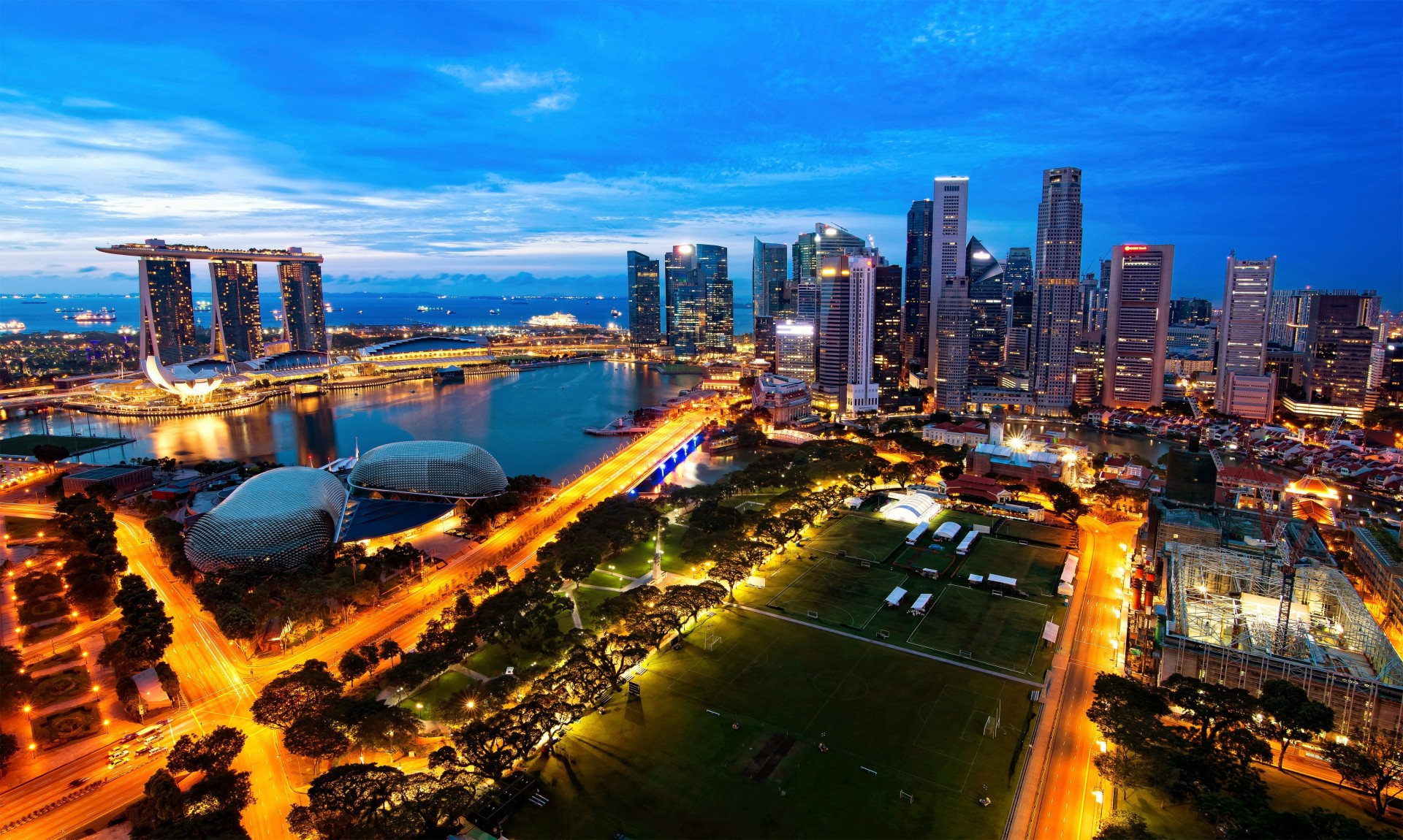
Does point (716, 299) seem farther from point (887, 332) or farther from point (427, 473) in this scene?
point (427, 473)

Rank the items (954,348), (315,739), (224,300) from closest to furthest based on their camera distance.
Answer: (315,739), (954,348), (224,300)

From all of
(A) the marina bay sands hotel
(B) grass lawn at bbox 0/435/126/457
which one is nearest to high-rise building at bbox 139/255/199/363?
(A) the marina bay sands hotel

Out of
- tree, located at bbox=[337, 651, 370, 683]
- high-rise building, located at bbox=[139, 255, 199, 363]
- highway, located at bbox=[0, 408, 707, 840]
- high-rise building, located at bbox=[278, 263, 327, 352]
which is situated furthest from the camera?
high-rise building, located at bbox=[278, 263, 327, 352]

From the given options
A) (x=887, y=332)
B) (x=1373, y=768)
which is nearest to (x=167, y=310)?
(x=887, y=332)

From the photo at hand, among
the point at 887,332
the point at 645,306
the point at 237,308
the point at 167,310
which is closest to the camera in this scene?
the point at 887,332

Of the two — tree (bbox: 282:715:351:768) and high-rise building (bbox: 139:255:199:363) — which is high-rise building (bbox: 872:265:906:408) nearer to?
tree (bbox: 282:715:351:768)

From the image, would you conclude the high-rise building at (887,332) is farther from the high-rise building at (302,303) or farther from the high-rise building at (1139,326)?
the high-rise building at (302,303)
